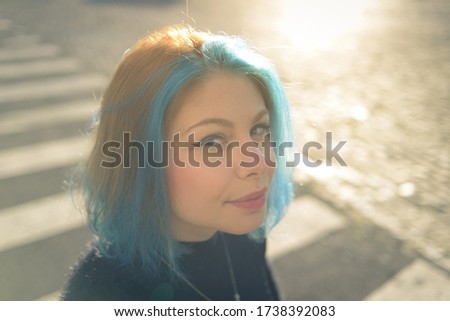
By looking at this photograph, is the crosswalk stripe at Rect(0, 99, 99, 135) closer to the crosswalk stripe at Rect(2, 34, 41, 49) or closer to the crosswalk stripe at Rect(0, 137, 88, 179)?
the crosswalk stripe at Rect(0, 137, 88, 179)

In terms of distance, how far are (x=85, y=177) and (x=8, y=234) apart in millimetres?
2766

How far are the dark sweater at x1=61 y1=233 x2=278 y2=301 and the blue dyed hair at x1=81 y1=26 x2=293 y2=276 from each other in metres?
0.06

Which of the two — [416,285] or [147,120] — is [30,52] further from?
[147,120]

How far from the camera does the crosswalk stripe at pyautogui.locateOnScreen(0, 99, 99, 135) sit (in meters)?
7.12

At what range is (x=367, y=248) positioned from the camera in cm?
440

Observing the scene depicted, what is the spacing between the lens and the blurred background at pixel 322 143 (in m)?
4.19

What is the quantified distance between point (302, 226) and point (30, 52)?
8.14 metres

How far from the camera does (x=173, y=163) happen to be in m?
2.01

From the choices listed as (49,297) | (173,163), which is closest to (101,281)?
(173,163)

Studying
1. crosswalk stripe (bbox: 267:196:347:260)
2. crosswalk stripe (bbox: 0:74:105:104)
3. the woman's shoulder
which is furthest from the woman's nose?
crosswalk stripe (bbox: 0:74:105:104)

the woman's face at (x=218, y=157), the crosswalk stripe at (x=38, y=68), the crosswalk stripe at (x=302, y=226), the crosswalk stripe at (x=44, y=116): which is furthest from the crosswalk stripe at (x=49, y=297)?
the crosswalk stripe at (x=38, y=68)

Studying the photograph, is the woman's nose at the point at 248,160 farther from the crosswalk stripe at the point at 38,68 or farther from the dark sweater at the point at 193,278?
the crosswalk stripe at the point at 38,68

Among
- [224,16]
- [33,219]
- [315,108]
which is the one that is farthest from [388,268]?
[224,16]

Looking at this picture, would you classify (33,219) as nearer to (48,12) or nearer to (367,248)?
(367,248)
